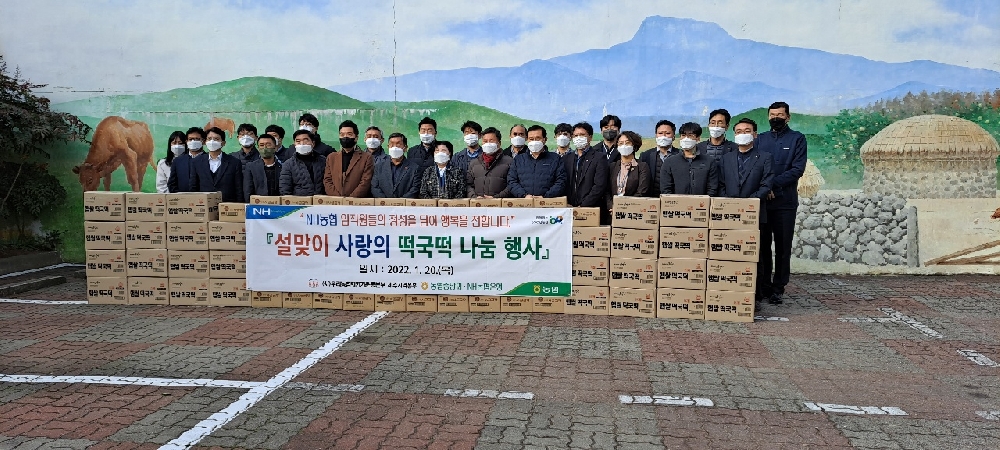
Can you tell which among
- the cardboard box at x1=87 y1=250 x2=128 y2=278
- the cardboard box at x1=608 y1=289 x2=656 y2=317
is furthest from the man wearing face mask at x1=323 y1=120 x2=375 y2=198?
the cardboard box at x1=608 y1=289 x2=656 y2=317

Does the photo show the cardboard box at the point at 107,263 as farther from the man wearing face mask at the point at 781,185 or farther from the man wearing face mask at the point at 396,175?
the man wearing face mask at the point at 781,185

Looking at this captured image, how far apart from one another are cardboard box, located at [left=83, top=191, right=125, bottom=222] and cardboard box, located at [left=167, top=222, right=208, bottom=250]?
0.55 metres

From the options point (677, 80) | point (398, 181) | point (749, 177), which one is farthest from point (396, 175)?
point (677, 80)

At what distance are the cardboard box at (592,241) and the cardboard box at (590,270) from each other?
0.05m

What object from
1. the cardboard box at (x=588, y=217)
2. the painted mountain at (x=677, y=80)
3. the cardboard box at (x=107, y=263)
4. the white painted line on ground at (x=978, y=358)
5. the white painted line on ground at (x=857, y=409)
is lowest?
the white painted line on ground at (x=857, y=409)

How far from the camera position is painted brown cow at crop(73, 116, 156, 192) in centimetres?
1035

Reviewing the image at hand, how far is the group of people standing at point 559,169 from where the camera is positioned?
6988mm

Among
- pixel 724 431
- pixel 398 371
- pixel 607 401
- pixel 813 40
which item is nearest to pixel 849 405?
pixel 724 431

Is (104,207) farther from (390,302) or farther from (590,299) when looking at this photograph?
(590,299)

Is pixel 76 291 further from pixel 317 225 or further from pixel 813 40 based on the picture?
pixel 813 40

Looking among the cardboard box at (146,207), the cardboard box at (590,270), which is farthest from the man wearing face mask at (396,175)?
the cardboard box at (146,207)

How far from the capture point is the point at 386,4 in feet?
33.0

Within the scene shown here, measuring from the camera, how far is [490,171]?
7410mm

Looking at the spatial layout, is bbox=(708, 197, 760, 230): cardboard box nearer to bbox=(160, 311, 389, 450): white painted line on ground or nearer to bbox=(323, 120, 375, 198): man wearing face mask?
bbox=(160, 311, 389, 450): white painted line on ground
